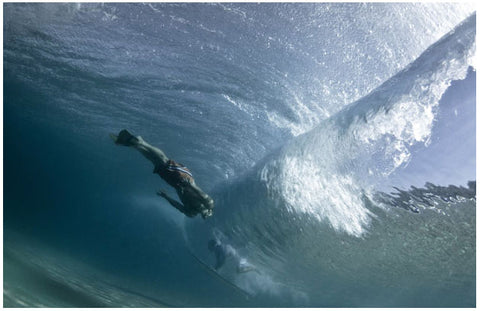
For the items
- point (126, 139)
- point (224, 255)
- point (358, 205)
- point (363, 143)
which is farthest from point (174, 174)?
point (224, 255)

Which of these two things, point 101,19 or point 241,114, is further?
point 241,114

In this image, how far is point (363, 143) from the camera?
360 inches

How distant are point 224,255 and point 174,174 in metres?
12.4

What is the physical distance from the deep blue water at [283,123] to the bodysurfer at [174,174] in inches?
152

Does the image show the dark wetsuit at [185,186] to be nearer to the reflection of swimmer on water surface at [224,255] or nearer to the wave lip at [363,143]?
the wave lip at [363,143]

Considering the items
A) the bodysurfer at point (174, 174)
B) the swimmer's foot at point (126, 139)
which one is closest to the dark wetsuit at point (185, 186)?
the bodysurfer at point (174, 174)

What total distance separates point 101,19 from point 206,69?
3.97m

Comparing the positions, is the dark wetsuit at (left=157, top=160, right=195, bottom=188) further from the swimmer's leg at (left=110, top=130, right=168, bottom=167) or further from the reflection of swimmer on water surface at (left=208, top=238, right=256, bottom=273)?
the reflection of swimmer on water surface at (left=208, top=238, right=256, bottom=273)

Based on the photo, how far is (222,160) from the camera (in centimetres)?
1908

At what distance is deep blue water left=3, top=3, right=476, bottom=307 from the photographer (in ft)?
25.9

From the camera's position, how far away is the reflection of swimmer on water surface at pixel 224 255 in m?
17.1

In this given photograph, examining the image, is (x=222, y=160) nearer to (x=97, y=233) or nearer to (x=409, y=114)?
(x=409, y=114)

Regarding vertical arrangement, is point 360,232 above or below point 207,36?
below

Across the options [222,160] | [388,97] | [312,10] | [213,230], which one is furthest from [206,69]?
[213,230]
